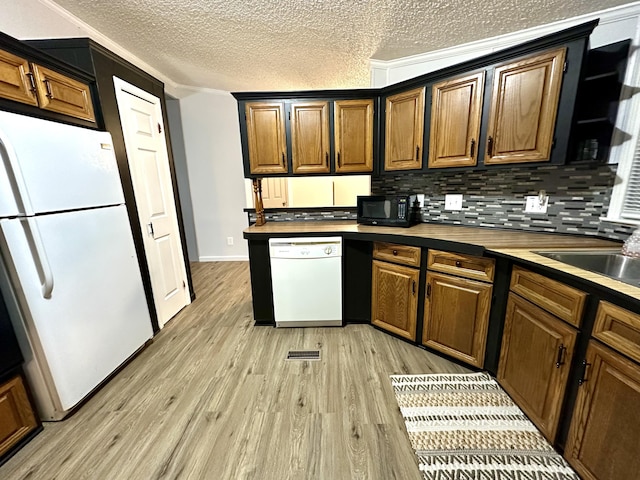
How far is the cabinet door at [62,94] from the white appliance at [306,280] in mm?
1530

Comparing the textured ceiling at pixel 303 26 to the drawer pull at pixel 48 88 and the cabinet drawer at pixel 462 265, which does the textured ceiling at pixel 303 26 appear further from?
the cabinet drawer at pixel 462 265

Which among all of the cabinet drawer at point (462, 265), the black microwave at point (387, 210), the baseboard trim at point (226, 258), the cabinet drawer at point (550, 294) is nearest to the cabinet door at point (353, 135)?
the black microwave at point (387, 210)

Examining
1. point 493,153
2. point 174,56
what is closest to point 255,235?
point 493,153

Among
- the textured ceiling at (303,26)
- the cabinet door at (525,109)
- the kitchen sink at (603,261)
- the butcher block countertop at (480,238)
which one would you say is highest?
the textured ceiling at (303,26)

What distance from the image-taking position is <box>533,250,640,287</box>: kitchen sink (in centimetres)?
126

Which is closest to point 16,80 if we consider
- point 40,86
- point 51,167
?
point 40,86

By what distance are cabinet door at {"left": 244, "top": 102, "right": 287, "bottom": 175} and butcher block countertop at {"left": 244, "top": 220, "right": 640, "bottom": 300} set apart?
56 centimetres

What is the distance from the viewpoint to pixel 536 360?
1.31m

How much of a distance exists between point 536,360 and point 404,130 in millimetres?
1743

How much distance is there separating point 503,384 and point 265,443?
1445 millimetres

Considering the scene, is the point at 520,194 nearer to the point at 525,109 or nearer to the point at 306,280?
the point at 525,109

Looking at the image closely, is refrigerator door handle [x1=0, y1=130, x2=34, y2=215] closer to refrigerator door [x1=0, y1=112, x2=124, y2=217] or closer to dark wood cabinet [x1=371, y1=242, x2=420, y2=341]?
refrigerator door [x1=0, y1=112, x2=124, y2=217]

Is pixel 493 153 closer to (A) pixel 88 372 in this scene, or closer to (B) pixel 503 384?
(B) pixel 503 384

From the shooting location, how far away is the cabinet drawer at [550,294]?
1.08m
